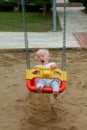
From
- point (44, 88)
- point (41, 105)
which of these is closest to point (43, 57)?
point (44, 88)

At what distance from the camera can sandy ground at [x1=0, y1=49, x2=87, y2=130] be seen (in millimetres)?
4910

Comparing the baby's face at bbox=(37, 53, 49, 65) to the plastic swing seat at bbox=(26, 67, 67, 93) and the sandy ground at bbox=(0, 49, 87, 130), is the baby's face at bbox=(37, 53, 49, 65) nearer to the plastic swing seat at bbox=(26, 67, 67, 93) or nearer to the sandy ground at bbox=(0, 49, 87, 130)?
the plastic swing seat at bbox=(26, 67, 67, 93)

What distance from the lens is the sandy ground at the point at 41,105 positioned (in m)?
4.91

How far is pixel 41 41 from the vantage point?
1118cm

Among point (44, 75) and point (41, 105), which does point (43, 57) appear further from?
point (41, 105)

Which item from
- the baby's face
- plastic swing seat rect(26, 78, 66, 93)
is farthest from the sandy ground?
the baby's face

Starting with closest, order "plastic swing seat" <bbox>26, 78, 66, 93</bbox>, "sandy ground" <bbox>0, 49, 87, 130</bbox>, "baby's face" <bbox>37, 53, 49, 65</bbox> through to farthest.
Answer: "plastic swing seat" <bbox>26, 78, 66, 93</bbox>, "baby's face" <bbox>37, 53, 49, 65</bbox>, "sandy ground" <bbox>0, 49, 87, 130</bbox>

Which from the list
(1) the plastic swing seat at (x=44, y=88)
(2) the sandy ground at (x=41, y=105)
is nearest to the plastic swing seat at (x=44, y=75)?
(1) the plastic swing seat at (x=44, y=88)

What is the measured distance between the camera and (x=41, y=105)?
562cm

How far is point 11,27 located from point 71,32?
2515 millimetres

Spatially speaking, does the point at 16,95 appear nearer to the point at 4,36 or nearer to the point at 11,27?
the point at 4,36

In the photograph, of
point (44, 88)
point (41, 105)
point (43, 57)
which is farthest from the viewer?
point (41, 105)

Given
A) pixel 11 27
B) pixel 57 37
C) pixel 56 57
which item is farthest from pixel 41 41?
pixel 11 27

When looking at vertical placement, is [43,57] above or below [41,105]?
above
